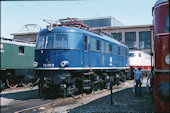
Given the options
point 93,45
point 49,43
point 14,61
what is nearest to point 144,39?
point 14,61

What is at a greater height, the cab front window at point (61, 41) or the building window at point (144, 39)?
the building window at point (144, 39)

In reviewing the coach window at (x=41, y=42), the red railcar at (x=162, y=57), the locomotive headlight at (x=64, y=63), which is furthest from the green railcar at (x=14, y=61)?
the red railcar at (x=162, y=57)

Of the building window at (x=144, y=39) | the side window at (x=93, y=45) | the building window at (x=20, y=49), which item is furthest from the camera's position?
the building window at (x=144, y=39)

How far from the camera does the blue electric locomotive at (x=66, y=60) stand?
34.6 feet

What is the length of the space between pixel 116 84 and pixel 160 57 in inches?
475

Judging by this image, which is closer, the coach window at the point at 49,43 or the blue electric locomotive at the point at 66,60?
the blue electric locomotive at the point at 66,60

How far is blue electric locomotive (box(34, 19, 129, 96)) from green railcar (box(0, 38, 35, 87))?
14.2ft

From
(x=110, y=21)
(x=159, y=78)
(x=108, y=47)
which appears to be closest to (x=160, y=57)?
(x=159, y=78)

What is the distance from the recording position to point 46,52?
10.9 m

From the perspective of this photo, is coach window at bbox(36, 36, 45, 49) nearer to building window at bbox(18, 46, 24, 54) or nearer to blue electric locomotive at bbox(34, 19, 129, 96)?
blue electric locomotive at bbox(34, 19, 129, 96)

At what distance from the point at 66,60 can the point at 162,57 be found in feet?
19.5

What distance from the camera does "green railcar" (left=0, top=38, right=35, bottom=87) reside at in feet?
51.3

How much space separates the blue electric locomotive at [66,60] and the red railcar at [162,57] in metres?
5.52

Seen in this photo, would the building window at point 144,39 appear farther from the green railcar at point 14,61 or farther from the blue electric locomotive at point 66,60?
the blue electric locomotive at point 66,60
